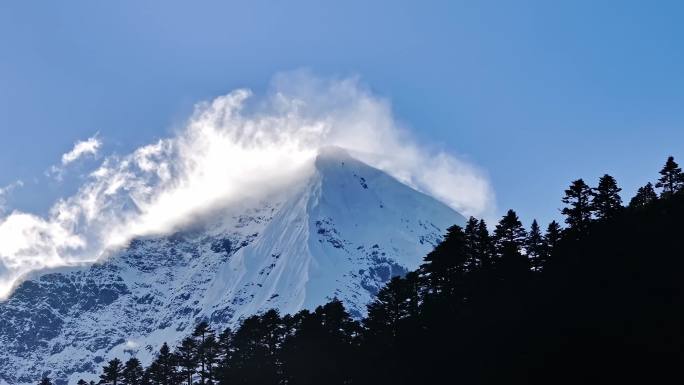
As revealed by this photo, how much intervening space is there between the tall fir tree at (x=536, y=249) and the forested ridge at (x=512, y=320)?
19 cm

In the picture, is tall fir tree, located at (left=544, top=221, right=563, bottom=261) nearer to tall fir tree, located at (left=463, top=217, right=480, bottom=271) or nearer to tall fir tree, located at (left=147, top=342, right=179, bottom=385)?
tall fir tree, located at (left=463, top=217, right=480, bottom=271)

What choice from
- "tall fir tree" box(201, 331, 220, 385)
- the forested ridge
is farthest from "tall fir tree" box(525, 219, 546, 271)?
"tall fir tree" box(201, 331, 220, 385)

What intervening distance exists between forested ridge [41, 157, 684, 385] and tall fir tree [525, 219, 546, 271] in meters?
0.19

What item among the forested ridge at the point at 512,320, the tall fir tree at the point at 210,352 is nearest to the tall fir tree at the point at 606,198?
the forested ridge at the point at 512,320

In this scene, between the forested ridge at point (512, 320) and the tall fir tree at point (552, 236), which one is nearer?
the forested ridge at point (512, 320)

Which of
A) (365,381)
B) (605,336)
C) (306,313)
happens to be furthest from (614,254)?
(306,313)

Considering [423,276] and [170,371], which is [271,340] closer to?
[170,371]

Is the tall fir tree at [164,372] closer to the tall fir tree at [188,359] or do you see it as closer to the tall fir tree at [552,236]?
the tall fir tree at [188,359]

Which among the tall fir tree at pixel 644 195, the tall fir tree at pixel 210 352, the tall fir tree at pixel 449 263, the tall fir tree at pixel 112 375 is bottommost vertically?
the tall fir tree at pixel 112 375

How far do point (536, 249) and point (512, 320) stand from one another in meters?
15.0

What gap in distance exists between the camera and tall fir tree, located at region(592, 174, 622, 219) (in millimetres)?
76188

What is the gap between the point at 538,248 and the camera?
7769cm

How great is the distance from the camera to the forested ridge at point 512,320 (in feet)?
182

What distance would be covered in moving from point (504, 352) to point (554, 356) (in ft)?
19.3
